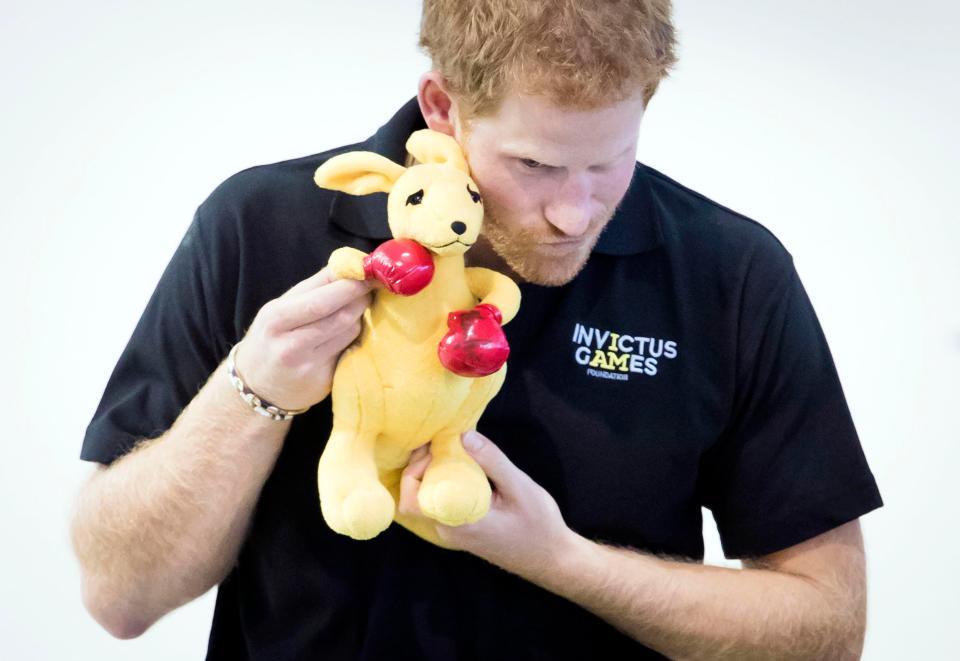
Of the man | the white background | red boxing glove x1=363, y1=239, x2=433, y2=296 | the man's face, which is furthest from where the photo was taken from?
the white background

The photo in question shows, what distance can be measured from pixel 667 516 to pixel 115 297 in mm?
1121

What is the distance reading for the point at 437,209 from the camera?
2.63 feet

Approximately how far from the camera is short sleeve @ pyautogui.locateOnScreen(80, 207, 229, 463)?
3.46 feet

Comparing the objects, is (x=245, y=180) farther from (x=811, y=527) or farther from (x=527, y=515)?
(x=811, y=527)

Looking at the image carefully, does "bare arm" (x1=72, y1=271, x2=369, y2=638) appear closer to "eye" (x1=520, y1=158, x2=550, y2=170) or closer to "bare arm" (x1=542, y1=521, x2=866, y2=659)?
"eye" (x1=520, y1=158, x2=550, y2=170)

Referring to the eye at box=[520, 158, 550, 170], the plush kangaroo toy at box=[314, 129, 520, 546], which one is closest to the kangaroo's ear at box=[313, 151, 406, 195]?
the plush kangaroo toy at box=[314, 129, 520, 546]

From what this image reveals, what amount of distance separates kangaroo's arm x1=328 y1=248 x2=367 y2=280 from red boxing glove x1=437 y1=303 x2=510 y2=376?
0.08 m

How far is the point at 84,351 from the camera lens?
186cm

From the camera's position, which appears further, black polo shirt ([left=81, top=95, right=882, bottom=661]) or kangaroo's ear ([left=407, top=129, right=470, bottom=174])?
black polo shirt ([left=81, top=95, right=882, bottom=661])

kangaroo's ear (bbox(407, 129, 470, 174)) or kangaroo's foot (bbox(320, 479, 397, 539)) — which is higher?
kangaroo's ear (bbox(407, 129, 470, 174))

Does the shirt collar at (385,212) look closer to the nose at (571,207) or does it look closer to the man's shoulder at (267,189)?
the man's shoulder at (267,189)

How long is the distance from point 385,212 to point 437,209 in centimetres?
24

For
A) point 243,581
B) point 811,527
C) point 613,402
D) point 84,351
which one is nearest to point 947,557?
point 811,527

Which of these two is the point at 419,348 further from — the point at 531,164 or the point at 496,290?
the point at 531,164
